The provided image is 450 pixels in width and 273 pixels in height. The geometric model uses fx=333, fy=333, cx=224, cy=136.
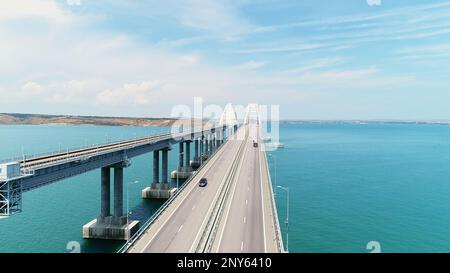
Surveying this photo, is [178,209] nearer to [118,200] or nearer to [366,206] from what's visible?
[118,200]

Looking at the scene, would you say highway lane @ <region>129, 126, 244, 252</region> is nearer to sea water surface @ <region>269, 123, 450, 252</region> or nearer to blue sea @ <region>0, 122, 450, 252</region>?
blue sea @ <region>0, 122, 450, 252</region>

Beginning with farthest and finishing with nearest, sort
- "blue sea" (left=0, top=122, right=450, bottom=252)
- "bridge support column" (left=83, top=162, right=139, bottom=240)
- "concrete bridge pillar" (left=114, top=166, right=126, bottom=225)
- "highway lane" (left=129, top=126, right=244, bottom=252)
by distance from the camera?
"concrete bridge pillar" (left=114, top=166, right=126, bottom=225)
"bridge support column" (left=83, top=162, right=139, bottom=240)
"blue sea" (left=0, top=122, right=450, bottom=252)
"highway lane" (left=129, top=126, right=244, bottom=252)

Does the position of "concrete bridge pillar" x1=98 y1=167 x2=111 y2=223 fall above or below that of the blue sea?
above

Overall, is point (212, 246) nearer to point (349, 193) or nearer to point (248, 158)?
point (349, 193)

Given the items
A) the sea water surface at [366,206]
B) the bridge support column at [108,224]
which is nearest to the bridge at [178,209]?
the bridge support column at [108,224]

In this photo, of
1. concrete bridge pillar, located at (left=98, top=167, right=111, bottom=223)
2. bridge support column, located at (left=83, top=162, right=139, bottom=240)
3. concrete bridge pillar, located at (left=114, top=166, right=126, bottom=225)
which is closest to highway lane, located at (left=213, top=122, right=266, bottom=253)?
bridge support column, located at (left=83, top=162, right=139, bottom=240)

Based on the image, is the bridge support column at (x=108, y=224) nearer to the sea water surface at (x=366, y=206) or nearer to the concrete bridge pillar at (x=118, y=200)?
the concrete bridge pillar at (x=118, y=200)

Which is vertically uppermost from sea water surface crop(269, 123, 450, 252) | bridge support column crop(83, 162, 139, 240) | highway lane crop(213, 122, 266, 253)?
highway lane crop(213, 122, 266, 253)
